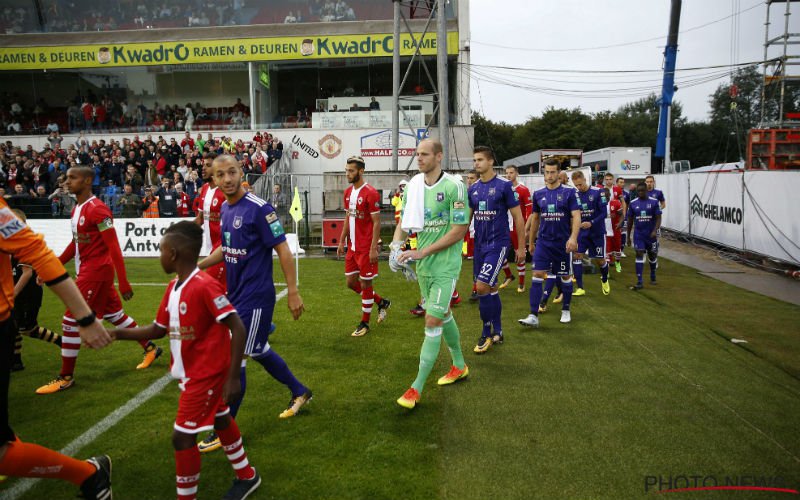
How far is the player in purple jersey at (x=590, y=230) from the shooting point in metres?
10.2

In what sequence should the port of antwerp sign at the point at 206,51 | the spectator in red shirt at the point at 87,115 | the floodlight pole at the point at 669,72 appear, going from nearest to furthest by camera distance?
the port of antwerp sign at the point at 206,51 → the spectator in red shirt at the point at 87,115 → the floodlight pole at the point at 669,72

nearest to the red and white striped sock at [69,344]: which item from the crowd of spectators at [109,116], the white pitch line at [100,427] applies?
the white pitch line at [100,427]

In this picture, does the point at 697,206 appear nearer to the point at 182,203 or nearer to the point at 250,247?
the point at 182,203

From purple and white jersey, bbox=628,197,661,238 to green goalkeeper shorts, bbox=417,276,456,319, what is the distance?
318 inches

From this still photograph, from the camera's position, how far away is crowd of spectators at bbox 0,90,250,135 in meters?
28.1

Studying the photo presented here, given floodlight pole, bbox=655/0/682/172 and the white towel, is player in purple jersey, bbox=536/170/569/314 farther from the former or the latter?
floodlight pole, bbox=655/0/682/172

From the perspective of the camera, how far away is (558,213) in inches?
314

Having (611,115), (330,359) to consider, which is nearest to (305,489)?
(330,359)

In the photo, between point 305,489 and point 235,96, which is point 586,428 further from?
point 235,96

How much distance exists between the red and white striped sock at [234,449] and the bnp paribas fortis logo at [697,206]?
18.6m

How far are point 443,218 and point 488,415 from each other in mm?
1814

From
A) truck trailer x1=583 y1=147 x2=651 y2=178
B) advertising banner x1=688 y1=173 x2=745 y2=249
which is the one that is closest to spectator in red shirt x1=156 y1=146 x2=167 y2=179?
advertising banner x1=688 y1=173 x2=745 y2=249

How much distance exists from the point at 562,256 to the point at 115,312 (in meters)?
5.97

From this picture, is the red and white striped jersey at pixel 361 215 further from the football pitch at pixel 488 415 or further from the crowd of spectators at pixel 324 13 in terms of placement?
the crowd of spectators at pixel 324 13
